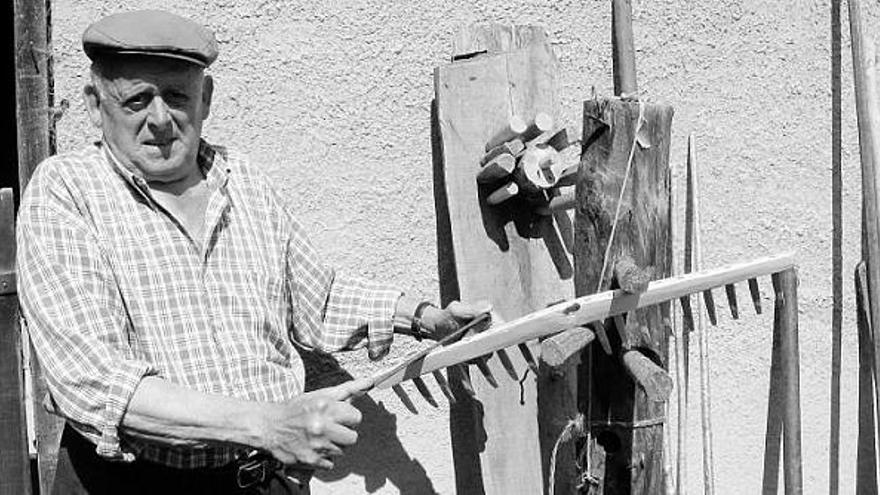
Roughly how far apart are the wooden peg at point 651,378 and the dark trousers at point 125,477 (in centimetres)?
89

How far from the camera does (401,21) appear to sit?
134 inches

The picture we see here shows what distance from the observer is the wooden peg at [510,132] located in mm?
3330

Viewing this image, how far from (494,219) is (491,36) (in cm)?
50

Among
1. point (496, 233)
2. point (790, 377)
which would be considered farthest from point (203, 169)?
point (790, 377)

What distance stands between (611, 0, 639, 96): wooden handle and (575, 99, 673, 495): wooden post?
21.9 inches

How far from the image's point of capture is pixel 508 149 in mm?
3299

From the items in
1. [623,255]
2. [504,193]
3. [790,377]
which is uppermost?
[504,193]

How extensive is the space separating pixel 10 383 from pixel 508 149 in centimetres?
142

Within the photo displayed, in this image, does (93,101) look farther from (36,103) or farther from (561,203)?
(561,203)

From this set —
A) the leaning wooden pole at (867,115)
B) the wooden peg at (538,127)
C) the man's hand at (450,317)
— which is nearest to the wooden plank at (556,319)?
the man's hand at (450,317)

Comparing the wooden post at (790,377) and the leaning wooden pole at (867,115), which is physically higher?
the leaning wooden pole at (867,115)

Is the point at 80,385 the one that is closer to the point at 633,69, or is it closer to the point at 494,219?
the point at 494,219

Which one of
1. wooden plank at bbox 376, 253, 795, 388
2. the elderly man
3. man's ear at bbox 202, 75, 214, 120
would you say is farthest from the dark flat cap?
wooden plank at bbox 376, 253, 795, 388

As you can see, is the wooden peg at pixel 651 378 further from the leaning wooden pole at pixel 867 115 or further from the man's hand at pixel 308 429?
the leaning wooden pole at pixel 867 115
